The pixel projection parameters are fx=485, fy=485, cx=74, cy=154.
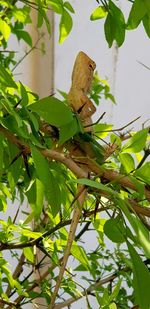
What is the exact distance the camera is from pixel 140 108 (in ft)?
3.95

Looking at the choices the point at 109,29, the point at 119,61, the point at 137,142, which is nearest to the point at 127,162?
the point at 137,142

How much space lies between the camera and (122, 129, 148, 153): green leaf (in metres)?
0.31

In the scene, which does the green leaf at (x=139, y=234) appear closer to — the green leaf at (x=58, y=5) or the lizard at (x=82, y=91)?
the lizard at (x=82, y=91)

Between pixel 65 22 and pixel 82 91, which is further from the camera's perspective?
pixel 65 22

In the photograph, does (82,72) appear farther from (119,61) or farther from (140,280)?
(119,61)

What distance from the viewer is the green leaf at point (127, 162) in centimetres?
30

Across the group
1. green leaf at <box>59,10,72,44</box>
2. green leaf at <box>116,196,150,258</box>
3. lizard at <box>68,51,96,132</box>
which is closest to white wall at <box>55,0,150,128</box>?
green leaf at <box>59,10,72,44</box>

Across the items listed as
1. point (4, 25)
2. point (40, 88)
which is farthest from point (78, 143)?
point (40, 88)

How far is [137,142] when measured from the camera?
31 centimetres

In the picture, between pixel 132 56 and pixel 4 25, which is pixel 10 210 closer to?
pixel 132 56

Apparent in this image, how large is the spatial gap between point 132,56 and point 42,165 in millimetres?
1001

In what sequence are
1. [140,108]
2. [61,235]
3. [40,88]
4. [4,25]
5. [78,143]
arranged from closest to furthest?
1. [78,143]
2. [61,235]
3. [4,25]
4. [140,108]
5. [40,88]

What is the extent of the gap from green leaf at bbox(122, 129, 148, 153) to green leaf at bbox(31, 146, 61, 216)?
5 cm

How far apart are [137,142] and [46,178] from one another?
0.23ft
